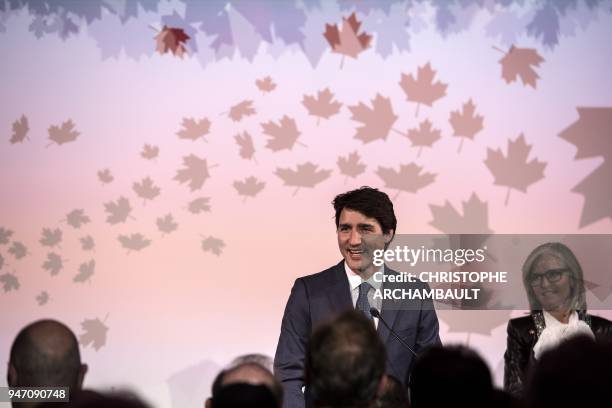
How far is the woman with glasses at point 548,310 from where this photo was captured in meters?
3.65

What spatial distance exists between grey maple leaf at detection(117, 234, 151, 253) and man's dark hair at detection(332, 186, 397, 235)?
4.05ft

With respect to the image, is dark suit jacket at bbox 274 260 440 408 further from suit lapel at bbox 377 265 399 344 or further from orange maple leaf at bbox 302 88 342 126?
orange maple leaf at bbox 302 88 342 126

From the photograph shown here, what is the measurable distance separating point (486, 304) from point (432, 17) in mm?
1499

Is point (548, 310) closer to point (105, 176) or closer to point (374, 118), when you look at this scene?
point (374, 118)

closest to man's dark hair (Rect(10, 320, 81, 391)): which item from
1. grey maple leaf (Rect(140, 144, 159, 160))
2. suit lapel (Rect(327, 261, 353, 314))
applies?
suit lapel (Rect(327, 261, 353, 314))

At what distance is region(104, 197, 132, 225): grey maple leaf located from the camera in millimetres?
4566

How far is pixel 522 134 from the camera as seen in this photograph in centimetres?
455

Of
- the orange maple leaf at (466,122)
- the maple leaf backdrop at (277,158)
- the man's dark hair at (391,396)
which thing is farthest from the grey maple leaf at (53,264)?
the man's dark hair at (391,396)

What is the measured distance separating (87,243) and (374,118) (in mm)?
1621

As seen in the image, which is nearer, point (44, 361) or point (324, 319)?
point (44, 361)

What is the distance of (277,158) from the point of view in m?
4.56

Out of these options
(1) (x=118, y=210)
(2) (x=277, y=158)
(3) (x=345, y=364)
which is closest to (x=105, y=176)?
(1) (x=118, y=210)

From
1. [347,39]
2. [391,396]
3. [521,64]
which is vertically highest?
[347,39]

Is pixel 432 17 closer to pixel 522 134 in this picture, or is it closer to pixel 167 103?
pixel 522 134
